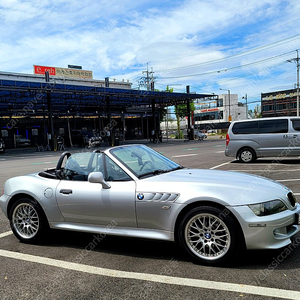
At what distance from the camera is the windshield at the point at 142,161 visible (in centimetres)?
447

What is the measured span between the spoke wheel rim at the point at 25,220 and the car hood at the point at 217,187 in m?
1.83

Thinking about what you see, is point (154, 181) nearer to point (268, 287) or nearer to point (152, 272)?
point (152, 272)

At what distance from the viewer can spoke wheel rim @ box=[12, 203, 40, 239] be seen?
Answer: 15.7 ft

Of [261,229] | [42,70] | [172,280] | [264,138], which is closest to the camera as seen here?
[172,280]

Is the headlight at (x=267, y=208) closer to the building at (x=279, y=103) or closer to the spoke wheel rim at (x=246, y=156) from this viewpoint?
the spoke wheel rim at (x=246, y=156)

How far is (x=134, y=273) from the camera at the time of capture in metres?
3.61

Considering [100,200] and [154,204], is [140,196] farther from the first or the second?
[100,200]

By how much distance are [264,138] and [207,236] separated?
10447 millimetres

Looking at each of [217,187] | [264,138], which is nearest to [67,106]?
[264,138]

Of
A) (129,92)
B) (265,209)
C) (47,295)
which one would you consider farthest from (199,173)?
(129,92)

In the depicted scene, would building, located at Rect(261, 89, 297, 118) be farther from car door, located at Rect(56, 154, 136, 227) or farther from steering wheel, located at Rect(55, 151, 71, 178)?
car door, located at Rect(56, 154, 136, 227)

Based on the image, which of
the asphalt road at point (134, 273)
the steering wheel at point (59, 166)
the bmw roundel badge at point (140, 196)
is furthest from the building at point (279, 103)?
the bmw roundel badge at point (140, 196)

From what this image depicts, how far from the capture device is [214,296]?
304 centimetres

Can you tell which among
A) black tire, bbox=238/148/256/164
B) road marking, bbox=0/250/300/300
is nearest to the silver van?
black tire, bbox=238/148/256/164
